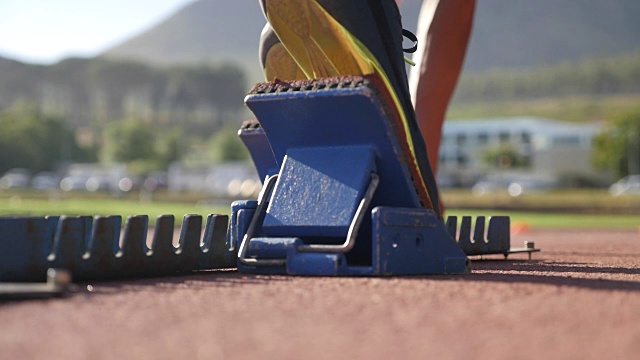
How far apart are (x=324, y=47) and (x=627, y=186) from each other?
9468 centimetres

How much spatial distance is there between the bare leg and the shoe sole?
4.59m

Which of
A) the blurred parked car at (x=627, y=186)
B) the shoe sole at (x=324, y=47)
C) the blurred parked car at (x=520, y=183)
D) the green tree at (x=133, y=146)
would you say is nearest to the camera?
the shoe sole at (x=324, y=47)

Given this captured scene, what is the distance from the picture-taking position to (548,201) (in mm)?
53531

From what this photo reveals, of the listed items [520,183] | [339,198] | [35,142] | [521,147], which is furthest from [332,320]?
[35,142]

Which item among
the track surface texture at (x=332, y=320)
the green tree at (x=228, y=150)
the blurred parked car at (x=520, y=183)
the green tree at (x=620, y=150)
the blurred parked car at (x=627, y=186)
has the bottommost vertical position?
the green tree at (x=228, y=150)

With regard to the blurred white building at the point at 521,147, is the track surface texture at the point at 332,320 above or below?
above

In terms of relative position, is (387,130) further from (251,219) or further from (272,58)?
(272,58)

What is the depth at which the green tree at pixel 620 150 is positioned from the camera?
122125 millimetres

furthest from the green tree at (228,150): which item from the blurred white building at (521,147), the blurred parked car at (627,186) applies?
the blurred parked car at (627,186)

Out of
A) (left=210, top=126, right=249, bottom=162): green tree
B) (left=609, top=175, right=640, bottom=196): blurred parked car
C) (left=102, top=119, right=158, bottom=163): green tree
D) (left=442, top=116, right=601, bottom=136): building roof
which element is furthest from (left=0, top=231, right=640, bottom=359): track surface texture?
(left=210, top=126, right=249, bottom=162): green tree

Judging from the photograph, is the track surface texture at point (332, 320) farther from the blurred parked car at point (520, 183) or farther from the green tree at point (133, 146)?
the green tree at point (133, 146)

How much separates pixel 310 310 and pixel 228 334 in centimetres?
86

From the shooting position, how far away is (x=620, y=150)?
124 m

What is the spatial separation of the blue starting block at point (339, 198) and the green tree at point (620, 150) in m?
121
